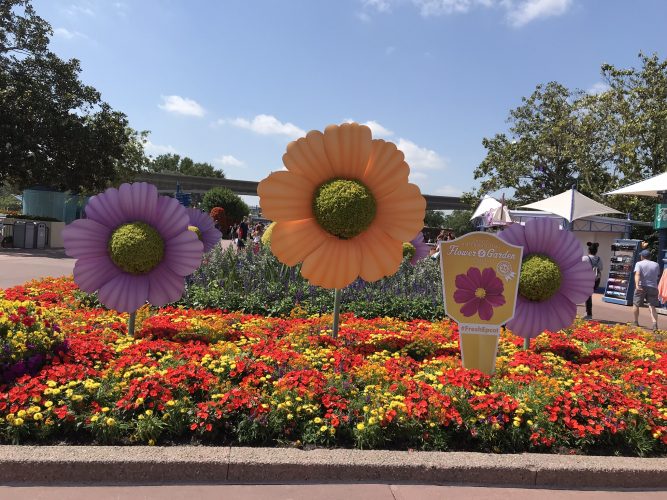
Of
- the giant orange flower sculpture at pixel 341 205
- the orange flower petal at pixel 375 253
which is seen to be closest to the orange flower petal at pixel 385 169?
the giant orange flower sculpture at pixel 341 205

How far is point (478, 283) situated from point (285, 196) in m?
1.82

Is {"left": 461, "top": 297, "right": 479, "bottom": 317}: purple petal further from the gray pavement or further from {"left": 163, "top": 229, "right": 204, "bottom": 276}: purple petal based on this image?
{"left": 163, "top": 229, "right": 204, "bottom": 276}: purple petal

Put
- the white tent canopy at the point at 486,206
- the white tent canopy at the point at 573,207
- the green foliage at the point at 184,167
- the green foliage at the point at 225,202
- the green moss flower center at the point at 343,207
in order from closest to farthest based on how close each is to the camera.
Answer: the green moss flower center at the point at 343,207 → the white tent canopy at the point at 573,207 → the white tent canopy at the point at 486,206 → the green foliage at the point at 225,202 → the green foliage at the point at 184,167

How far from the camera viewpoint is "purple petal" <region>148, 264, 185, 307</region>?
16.7 ft

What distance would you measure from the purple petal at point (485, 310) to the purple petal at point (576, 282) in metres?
1.07

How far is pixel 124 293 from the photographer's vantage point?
4.99 metres

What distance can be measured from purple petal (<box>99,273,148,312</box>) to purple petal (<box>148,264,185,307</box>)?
0.23 ft

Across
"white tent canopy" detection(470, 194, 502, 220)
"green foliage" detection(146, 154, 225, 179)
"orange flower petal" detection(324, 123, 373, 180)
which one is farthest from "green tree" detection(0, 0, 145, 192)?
"green foliage" detection(146, 154, 225, 179)

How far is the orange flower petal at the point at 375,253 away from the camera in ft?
16.1

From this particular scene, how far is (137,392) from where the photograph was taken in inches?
140

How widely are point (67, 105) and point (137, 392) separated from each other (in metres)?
23.3

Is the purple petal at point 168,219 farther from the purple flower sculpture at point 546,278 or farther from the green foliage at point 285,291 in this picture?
the purple flower sculpture at point 546,278

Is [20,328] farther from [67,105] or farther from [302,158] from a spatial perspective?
[67,105]

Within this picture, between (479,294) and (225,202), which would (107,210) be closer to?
(479,294)
